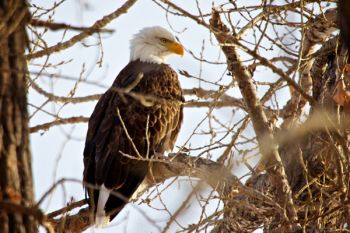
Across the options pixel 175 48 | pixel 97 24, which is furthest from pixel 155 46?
pixel 97 24

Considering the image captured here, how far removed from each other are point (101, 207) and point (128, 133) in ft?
2.71

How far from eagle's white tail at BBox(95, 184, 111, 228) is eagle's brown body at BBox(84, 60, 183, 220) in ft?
0.16

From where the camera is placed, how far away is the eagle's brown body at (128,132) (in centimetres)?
593

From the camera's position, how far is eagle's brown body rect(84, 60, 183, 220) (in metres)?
5.93

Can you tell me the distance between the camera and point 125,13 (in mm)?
4625

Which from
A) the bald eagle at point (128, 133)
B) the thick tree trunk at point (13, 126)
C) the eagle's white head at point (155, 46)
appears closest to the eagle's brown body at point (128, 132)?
the bald eagle at point (128, 133)

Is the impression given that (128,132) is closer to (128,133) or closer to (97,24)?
(128,133)

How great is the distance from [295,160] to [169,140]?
64.6 inches

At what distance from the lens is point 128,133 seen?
6180 mm

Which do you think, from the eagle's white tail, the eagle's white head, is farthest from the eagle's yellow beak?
the eagle's white tail

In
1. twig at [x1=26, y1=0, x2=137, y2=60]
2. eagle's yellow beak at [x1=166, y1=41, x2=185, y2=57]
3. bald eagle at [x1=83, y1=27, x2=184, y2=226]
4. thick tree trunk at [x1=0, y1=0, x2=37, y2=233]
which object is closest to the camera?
thick tree trunk at [x1=0, y1=0, x2=37, y2=233]

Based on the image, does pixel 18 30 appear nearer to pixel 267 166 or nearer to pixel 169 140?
pixel 267 166

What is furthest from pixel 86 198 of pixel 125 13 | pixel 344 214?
pixel 344 214

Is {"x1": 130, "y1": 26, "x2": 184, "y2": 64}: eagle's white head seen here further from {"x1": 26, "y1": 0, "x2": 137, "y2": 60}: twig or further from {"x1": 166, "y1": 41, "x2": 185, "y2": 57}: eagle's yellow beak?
{"x1": 26, "y1": 0, "x2": 137, "y2": 60}: twig
